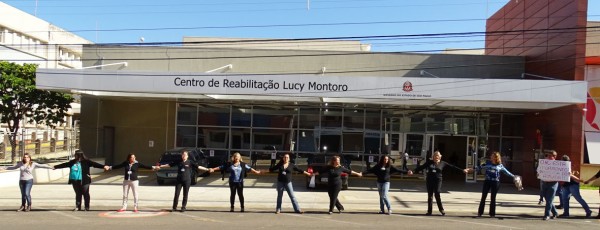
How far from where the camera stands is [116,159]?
81.9 ft

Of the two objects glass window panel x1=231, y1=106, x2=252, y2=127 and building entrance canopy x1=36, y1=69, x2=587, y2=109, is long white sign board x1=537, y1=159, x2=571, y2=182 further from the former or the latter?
glass window panel x1=231, y1=106, x2=252, y2=127

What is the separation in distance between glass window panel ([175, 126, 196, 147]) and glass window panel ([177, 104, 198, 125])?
10.6 inches

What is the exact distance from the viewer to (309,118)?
79.0ft

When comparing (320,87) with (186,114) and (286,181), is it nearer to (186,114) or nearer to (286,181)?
(286,181)

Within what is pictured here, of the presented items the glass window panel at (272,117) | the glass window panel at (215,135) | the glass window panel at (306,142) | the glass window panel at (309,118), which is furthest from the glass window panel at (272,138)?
the glass window panel at (215,135)

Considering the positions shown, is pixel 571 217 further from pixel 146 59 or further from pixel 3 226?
pixel 146 59

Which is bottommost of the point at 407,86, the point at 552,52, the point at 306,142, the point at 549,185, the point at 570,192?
the point at 570,192

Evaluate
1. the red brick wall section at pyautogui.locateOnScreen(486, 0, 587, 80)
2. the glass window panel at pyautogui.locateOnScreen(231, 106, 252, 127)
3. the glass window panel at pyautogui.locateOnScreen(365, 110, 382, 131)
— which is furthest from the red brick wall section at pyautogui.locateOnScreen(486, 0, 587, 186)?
the glass window panel at pyautogui.locateOnScreen(231, 106, 252, 127)

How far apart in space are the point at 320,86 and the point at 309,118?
629 cm

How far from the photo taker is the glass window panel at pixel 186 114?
24.5 m

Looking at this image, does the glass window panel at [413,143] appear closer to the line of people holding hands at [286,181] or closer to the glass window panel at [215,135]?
the glass window panel at [215,135]

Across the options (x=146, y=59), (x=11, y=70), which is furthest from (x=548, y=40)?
(x=11, y=70)

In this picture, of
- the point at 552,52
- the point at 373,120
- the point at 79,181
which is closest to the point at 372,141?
the point at 373,120

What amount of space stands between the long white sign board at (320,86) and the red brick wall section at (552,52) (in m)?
1.92
